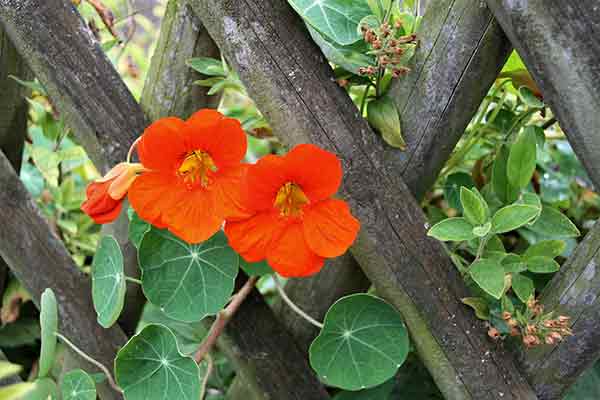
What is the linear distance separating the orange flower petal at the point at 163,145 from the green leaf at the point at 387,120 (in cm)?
29

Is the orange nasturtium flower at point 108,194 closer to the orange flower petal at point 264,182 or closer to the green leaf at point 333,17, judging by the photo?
the orange flower petal at point 264,182

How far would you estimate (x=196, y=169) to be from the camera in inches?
32.7

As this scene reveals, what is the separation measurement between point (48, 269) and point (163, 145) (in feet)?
1.81

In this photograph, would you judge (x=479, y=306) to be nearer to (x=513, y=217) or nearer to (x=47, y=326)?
(x=513, y=217)

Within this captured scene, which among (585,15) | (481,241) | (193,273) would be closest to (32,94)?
(193,273)

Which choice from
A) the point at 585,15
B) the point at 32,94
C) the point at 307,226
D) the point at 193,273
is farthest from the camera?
the point at 32,94

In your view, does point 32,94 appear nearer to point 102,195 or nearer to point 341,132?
point 102,195

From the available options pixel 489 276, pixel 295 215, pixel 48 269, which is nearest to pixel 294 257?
pixel 295 215

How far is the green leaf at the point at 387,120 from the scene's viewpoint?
0.88 meters

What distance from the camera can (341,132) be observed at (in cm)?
87

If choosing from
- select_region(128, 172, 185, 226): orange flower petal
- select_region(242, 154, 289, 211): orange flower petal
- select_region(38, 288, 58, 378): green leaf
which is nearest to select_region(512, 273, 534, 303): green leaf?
select_region(242, 154, 289, 211): orange flower petal

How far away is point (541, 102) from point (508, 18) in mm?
191

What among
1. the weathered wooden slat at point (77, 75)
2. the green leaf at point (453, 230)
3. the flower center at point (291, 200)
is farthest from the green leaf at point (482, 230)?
the weathered wooden slat at point (77, 75)

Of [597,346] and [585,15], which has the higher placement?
[585,15]
